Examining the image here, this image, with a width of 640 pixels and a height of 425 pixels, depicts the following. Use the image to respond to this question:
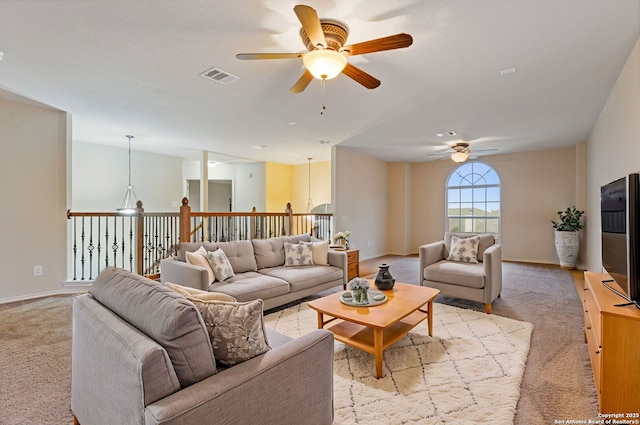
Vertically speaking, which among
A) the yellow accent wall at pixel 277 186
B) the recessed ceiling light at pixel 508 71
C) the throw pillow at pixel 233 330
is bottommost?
the throw pillow at pixel 233 330

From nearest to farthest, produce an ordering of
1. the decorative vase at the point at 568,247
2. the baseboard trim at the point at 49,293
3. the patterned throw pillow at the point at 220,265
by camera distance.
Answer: the patterned throw pillow at the point at 220,265, the baseboard trim at the point at 49,293, the decorative vase at the point at 568,247

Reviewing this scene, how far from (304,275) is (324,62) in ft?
8.20

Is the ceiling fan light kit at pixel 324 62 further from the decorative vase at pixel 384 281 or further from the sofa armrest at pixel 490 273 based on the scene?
the sofa armrest at pixel 490 273

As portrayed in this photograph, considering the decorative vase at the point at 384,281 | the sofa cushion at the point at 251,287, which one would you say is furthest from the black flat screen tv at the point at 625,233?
the sofa cushion at the point at 251,287

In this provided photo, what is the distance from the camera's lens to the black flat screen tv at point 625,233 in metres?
1.92

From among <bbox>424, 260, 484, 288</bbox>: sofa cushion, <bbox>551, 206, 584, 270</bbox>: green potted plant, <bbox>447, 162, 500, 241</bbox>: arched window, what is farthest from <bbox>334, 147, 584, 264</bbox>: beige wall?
<bbox>424, 260, 484, 288</bbox>: sofa cushion

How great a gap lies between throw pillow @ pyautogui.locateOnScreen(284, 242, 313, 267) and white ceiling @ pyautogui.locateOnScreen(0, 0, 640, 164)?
1.93m

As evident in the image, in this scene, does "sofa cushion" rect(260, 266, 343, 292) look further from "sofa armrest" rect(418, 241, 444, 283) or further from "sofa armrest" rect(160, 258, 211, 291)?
"sofa armrest" rect(418, 241, 444, 283)

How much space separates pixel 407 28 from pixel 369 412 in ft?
8.92

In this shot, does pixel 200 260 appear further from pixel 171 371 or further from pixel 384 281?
pixel 171 371

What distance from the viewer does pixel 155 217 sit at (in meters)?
4.83

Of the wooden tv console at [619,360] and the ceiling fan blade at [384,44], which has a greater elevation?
the ceiling fan blade at [384,44]

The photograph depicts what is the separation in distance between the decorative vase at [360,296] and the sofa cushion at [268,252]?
69.0 inches

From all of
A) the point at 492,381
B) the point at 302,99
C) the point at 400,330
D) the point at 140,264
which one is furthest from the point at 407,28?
the point at 140,264
